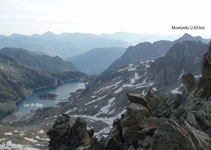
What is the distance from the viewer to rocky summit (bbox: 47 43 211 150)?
14070mm

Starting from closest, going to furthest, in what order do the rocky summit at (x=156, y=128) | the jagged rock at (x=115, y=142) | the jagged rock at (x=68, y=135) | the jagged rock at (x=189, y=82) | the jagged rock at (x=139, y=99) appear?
the rocky summit at (x=156, y=128)
the jagged rock at (x=115, y=142)
the jagged rock at (x=139, y=99)
the jagged rock at (x=68, y=135)
the jagged rock at (x=189, y=82)

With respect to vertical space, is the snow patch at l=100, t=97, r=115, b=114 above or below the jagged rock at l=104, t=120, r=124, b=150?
below

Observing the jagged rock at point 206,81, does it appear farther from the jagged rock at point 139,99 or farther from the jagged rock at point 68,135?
the jagged rock at point 68,135

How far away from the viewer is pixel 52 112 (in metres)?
158

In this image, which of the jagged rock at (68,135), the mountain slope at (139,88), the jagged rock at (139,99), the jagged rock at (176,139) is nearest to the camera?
the jagged rock at (176,139)

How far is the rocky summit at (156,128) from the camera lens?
14070mm

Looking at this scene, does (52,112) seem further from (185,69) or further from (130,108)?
(130,108)

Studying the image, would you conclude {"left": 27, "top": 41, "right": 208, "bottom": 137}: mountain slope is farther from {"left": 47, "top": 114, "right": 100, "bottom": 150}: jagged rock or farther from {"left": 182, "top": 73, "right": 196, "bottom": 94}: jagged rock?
{"left": 47, "top": 114, "right": 100, "bottom": 150}: jagged rock

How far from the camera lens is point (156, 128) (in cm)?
2189

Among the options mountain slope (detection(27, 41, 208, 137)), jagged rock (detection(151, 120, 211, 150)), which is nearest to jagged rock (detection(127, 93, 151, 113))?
jagged rock (detection(151, 120, 211, 150))

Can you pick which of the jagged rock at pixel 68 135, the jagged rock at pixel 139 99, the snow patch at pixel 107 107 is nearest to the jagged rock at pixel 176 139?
the jagged rock at pixel 139 99

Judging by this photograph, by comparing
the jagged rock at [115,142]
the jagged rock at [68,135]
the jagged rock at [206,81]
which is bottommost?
the jagged rock at [68,135]

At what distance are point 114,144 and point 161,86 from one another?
125 m

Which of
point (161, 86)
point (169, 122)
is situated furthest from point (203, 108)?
point (161, 86)
